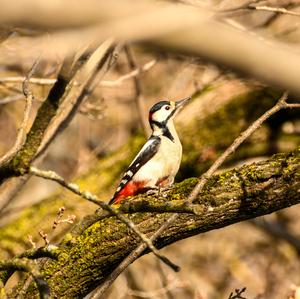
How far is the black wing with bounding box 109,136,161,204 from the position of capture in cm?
545

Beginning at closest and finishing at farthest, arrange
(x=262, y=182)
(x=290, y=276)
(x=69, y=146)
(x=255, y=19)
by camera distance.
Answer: (x=262, y=182) < (x=255, y=19) < (x=290, y=276) < (x=69, y=146)

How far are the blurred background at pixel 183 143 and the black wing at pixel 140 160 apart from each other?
41cm

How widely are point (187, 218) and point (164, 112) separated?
7.37 ft

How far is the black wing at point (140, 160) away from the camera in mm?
5450

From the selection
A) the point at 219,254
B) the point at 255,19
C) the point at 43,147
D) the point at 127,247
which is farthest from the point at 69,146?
the point at 127,247

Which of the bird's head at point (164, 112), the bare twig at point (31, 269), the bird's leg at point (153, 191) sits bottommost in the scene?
the bare twig at point (31, 269)

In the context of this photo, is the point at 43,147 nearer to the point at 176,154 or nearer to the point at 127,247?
the point at 176,154

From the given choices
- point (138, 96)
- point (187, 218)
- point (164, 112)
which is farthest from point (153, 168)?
point (138, 96)

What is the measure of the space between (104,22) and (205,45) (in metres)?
0.17

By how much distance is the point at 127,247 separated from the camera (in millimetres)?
3869

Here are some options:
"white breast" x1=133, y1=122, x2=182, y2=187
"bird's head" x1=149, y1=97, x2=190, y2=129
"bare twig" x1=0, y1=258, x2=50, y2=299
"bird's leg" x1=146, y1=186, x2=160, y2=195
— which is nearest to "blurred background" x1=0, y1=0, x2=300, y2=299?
"bird's head" x1=149, y1=97, x2=190, y2=129

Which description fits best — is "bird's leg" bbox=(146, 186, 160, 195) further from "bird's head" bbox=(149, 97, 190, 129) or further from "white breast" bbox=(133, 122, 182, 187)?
"bird's head" bbox=(149, 97, 190, 129)

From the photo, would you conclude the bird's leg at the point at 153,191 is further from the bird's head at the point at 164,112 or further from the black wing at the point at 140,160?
the bird's head at the point at 164,112

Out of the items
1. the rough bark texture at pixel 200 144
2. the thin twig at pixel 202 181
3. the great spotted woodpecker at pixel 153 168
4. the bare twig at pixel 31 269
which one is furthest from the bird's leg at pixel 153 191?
the bare twig at pixel 31 269
